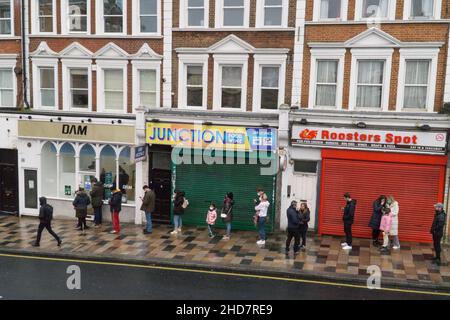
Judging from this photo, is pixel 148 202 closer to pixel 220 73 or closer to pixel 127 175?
pixel 127 175

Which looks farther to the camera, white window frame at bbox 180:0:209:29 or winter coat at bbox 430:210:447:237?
white window frame at bbox 180:0:209:29

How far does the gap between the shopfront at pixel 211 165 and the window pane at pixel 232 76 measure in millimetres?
1911

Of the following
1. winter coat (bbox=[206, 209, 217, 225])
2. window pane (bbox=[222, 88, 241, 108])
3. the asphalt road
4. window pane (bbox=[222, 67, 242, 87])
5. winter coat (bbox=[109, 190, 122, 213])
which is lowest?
the asphalt road

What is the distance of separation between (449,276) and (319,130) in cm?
671

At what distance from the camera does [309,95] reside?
1803 cm

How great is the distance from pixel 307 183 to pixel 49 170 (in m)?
11.7

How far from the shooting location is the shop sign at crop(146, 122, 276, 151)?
18.2 metres

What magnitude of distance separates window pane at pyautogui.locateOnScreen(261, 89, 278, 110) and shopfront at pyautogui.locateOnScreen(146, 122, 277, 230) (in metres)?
1.17

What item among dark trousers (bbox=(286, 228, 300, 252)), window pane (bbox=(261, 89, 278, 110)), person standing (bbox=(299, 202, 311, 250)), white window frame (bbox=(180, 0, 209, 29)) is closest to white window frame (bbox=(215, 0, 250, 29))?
white window frame (bbox=(180, 0, 209, 29))

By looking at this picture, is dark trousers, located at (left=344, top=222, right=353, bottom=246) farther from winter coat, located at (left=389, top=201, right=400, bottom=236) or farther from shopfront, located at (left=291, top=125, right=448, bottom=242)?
shopfront, located at (left=291, top=125, right=448, bottom=242)

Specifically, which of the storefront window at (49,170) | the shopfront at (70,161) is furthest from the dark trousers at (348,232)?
the storefront window at (49,170)

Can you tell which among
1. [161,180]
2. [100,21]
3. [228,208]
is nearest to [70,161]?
[161,180]

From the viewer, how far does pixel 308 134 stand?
1780 centimetres

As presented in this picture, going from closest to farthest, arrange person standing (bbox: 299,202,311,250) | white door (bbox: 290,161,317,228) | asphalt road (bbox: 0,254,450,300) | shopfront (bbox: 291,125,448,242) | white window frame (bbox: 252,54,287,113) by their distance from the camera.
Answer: asphalt road (bbox: 0,254,450,300)
person standing (bbox: 299,202,311,250)
shopfront (bbox: 291,125,448,242)
white window frame (bbox: 252,54,287,113)
white door (bbox: 290,161,317,228)
